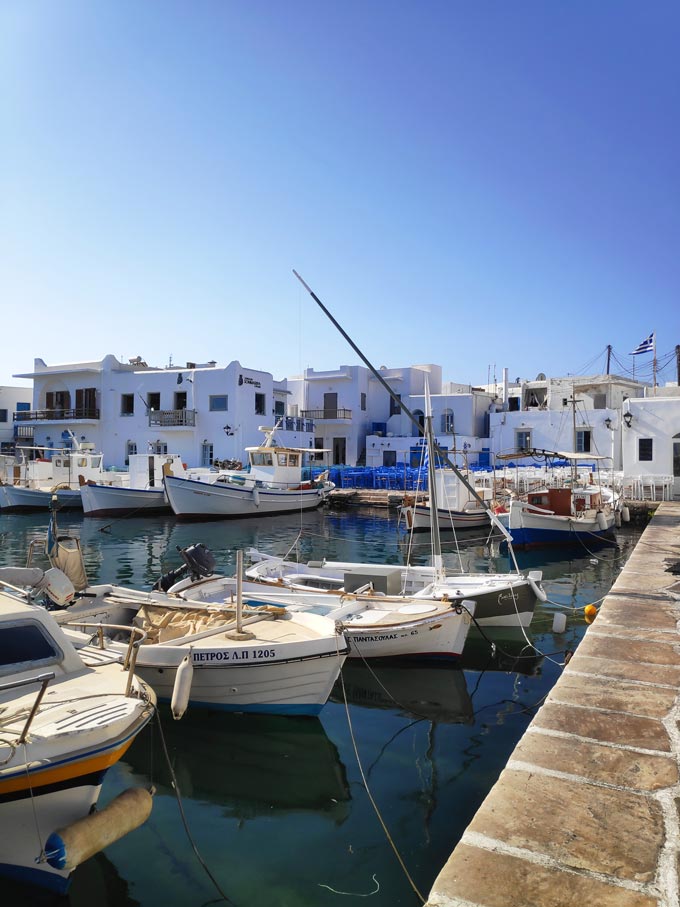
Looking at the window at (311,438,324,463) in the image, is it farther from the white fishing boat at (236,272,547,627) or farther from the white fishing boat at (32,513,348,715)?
the white fishing boat at (32,513,348,715)

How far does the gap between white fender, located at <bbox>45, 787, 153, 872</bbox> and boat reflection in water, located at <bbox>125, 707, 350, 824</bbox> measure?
1.38 m

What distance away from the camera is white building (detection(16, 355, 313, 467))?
136ft

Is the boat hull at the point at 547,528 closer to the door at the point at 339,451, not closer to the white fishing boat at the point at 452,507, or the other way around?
the white fishing boat at the point at 452,507

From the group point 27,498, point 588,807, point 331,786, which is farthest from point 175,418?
point 588,807

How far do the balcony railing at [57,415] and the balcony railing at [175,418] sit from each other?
17.5ft

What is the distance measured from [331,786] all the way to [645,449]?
97.3 ft

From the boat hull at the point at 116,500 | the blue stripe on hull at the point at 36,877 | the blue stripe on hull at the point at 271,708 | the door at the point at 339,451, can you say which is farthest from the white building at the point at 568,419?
the blue stripe on hull at the point at 36,877

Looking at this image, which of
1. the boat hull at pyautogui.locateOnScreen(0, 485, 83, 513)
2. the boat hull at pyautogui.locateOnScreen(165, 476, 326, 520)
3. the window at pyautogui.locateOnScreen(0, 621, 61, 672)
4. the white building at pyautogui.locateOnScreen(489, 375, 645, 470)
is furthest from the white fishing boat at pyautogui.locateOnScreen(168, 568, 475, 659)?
the white building at pyautogui.locateOnScreen(489, 375, 645, 470)

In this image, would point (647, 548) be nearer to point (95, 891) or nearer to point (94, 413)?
point (95, 891)

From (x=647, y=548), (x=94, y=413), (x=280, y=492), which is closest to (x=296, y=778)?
(x=647, y=548)

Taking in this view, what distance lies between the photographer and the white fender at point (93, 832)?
459cm

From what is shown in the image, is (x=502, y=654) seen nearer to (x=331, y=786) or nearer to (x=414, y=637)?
(x=414, y=637)

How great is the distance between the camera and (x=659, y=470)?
1228 inches

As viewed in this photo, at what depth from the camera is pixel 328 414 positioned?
4978 cm
